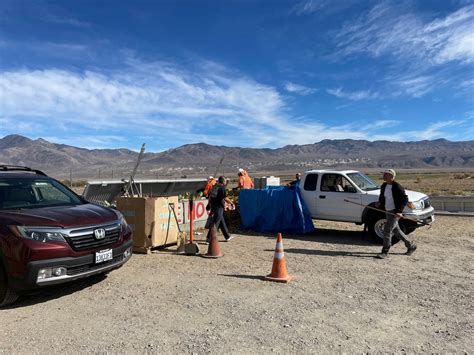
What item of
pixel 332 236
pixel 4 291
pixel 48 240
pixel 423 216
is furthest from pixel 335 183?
pixel 4 291

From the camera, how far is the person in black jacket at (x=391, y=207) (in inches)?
351

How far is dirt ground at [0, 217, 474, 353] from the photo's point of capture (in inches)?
185

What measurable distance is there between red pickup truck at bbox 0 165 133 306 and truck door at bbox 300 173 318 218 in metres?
6.42

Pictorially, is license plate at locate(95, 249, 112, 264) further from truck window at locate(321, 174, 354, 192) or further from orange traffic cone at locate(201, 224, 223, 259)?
truck window at locate(321, 174, 354, 192)

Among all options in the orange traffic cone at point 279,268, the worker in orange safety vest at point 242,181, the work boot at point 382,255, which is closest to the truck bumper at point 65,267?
the orange traffic cone at point 279,268

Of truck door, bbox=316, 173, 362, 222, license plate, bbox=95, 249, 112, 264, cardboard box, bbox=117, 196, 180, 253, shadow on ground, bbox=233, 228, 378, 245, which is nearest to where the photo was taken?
license plate, bbox=95, 249, 112, 264

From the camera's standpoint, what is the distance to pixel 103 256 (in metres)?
6.26

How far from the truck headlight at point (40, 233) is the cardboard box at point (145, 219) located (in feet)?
12.0

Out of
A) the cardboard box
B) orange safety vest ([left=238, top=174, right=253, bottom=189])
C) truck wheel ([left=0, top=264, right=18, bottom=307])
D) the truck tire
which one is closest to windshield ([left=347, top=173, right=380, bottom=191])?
the truck tire

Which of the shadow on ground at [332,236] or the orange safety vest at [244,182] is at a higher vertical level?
the orange safety vest at [244,182]

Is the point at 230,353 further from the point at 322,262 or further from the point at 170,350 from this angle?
the point at 322,262

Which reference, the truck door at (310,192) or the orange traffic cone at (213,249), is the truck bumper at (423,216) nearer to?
the truck door at (310,192)

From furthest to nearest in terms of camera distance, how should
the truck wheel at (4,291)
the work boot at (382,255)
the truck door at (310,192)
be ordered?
the truck door at (310,192) → the work boot at (382,255) → the truck wheel at (4,291)

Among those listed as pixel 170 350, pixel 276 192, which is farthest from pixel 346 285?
pixel 276 192
